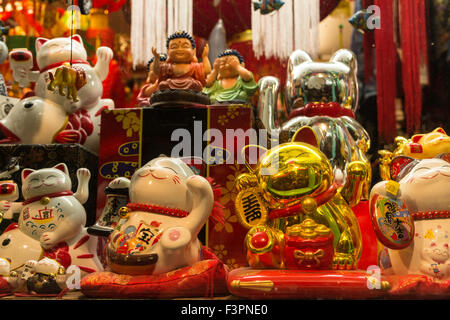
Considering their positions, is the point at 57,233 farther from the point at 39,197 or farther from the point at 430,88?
the point at 430,88

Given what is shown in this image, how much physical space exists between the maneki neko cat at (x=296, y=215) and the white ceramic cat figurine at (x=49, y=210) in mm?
443

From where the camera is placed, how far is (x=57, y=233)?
52.2 inches

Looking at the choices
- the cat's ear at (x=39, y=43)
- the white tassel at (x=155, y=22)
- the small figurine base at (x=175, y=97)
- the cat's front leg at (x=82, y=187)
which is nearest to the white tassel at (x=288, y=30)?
the white tassel at (x=155, y=22)

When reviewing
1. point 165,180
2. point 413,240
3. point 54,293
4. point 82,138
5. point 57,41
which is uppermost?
point 57,41

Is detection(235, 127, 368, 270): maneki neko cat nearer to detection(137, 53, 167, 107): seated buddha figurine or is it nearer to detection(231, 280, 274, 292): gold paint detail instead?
detection(231, 280, 274, 292): gold paint detail

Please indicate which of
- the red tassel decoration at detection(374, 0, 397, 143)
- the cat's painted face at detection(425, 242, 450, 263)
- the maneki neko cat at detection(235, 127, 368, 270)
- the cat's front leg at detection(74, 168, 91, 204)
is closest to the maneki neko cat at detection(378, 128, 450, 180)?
the maneki neko cat at detection(235, 127, 368, 270)

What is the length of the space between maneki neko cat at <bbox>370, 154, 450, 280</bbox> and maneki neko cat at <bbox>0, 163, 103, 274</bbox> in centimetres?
74

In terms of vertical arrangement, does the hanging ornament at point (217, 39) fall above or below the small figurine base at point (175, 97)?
above

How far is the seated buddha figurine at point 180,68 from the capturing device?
1.65 m

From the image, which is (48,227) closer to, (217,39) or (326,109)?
(326,109)

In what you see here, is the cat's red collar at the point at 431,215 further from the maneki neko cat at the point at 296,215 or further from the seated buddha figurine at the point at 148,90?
the seated buddha figurine at the point at 148,90

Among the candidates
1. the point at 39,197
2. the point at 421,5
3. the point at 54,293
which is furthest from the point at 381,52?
the point at 54,293

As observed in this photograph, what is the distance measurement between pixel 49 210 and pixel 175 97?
49 cm

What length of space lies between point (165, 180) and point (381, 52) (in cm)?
124
